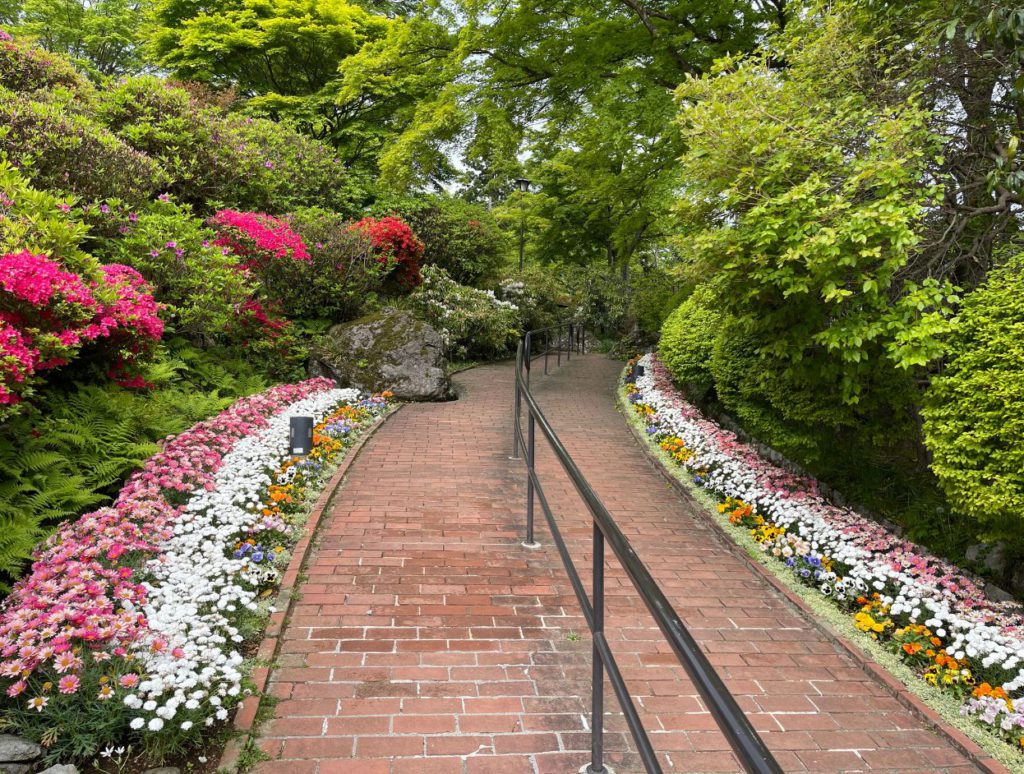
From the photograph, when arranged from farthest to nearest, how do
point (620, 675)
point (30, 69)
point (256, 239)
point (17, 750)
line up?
point (256, 239), point (30, 69), point (17, 750), point (620, 675)

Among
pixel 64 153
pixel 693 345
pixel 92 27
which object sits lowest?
pixel 693 345

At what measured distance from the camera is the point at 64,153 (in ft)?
19.5

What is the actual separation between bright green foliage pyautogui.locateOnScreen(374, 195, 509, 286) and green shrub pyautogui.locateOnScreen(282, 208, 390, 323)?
4.54m

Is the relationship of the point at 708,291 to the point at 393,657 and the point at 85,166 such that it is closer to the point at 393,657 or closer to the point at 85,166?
the point at 393,657

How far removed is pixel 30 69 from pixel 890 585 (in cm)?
1064

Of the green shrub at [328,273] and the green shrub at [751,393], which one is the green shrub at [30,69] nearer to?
the green shrub at [328,273]

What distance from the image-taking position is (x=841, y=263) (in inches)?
135

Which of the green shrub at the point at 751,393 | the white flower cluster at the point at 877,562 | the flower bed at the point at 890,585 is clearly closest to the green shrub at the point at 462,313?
the green shrub at the point at 751,393

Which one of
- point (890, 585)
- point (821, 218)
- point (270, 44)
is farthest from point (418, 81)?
point (890, 585)

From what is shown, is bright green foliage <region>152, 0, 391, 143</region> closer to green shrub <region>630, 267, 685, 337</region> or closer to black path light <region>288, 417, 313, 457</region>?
green shrub <region>630, 267, 685, 337</region>

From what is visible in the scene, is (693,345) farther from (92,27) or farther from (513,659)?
(92,27)

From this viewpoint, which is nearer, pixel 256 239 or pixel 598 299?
pixel 256 239

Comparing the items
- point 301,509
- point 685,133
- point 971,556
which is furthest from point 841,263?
point 301,509

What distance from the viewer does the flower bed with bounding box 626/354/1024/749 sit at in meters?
2.90
